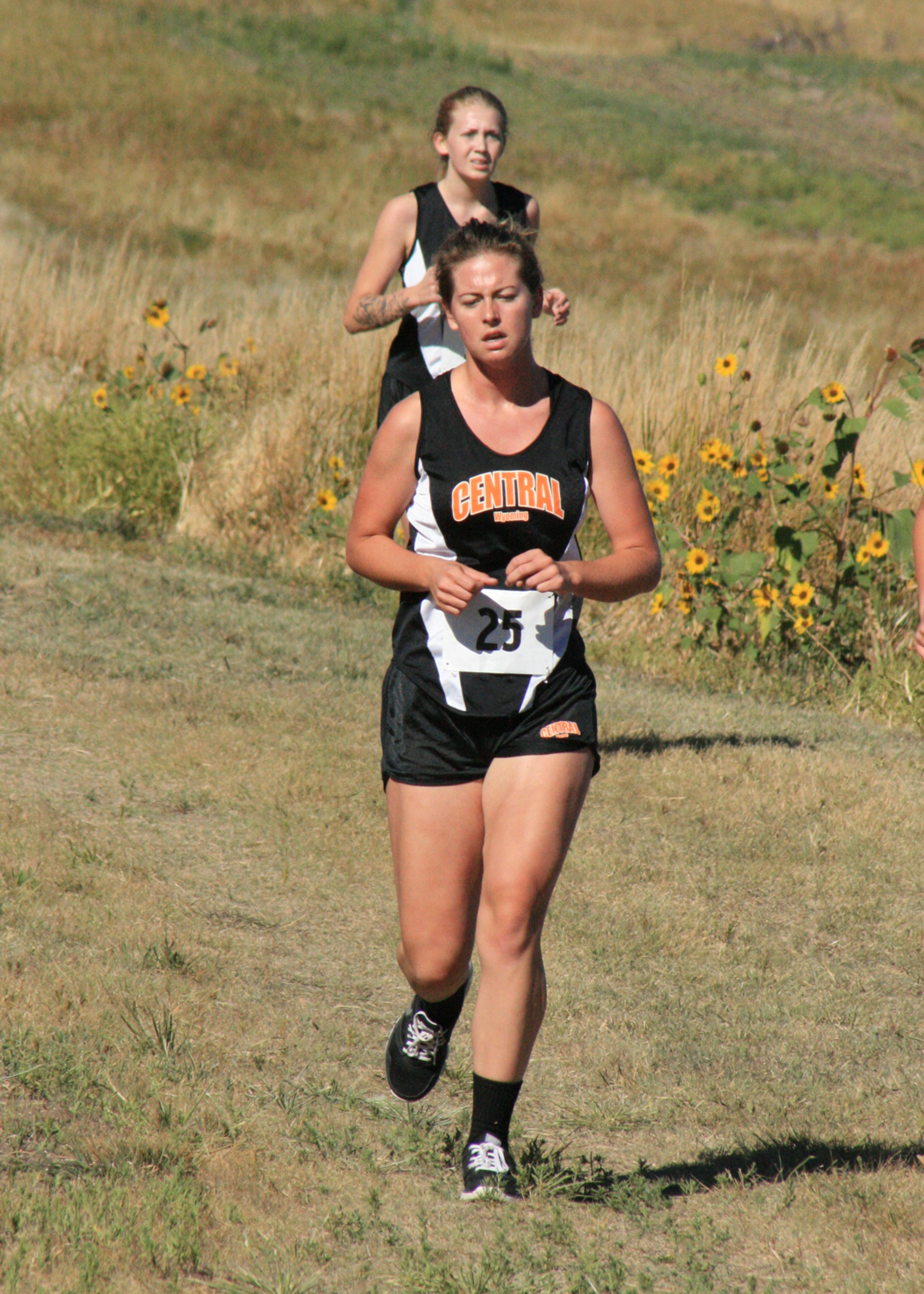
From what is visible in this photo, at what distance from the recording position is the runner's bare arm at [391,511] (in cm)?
291

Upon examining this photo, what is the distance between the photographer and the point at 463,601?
2770 millimetres

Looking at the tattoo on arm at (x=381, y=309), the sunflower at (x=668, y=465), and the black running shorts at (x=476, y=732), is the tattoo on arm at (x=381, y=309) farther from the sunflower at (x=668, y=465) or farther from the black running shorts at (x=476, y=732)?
the sunflower at (x=668, y=465)

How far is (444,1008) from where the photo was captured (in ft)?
10.4

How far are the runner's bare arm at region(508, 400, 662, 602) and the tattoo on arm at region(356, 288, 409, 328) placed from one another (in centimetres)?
151

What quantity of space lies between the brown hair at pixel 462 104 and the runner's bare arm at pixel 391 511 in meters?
1.89

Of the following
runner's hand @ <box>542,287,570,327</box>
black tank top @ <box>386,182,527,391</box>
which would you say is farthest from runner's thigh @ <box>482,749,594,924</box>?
black tank top @ <box>386,182,527,391</box>

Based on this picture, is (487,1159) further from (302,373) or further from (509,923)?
(302,373)

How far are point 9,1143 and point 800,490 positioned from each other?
4.65m

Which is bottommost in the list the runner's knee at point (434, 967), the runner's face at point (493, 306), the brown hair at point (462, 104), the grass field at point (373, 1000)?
the grass field at point (373, 1000)

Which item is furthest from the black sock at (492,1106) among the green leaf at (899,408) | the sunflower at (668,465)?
the sunflower at (668,465)

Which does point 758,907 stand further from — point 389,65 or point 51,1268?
point 389,65

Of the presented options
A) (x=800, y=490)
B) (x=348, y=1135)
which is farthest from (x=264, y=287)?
(x=348, y=1135)

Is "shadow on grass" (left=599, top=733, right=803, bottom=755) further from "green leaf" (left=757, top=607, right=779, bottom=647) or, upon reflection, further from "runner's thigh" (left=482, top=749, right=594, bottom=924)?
"runner's thigh" (left=482, top=749, right=594, bottom=924)

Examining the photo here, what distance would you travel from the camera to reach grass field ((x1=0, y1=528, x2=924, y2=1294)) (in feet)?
9.29
